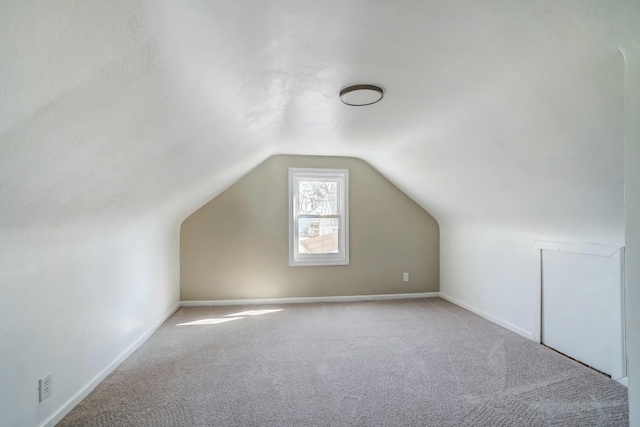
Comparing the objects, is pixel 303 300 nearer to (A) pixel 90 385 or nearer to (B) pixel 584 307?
(A) pixel 90 385


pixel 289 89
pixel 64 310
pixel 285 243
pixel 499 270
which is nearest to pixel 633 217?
pixel 289 89

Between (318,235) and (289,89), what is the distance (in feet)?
8.98

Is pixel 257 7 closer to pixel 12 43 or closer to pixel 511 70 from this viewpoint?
A: pixel 12 43

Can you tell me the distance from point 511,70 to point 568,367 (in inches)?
89.7

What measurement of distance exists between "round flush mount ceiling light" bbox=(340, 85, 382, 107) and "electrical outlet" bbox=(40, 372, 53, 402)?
2.35 metres

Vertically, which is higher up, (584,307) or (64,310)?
(64,310)

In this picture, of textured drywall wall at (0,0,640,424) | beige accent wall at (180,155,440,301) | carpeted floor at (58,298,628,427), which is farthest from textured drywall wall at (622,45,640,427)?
beige accent wall at (180,155,440,301)

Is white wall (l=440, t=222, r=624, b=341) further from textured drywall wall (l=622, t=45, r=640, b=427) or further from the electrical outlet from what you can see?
the electrical outlet

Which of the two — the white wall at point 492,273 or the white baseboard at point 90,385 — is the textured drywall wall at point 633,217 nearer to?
the white wall at point 492,273

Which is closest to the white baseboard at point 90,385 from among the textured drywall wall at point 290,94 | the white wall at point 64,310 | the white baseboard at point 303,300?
the white wall at point 64,310

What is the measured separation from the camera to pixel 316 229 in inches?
178

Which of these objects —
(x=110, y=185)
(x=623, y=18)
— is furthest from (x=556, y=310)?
(x=110, y=185)

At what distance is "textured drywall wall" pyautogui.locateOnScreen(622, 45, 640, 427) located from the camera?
1.17m

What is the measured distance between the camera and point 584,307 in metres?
2.55
